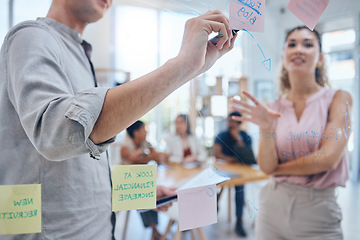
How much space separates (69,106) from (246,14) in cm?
46

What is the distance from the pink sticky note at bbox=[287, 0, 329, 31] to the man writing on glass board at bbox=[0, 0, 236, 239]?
0.83 feet

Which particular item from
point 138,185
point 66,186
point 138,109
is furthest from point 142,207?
point 138,109

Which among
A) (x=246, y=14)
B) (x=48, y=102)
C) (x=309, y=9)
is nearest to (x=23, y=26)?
(x=48, y=102)

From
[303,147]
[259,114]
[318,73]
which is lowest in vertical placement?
[303,147]

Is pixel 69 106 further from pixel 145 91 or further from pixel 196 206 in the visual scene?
pixel 196 206

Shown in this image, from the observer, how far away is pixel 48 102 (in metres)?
0.41

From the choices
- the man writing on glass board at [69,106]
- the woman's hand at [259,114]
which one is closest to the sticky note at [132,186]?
the man writing on glass board at [69,106]

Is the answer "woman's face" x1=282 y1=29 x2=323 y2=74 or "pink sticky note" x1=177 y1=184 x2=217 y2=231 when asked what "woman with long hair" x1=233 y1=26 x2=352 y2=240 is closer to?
"woman's face" x1=282 y1=29 x2=323 y2=74

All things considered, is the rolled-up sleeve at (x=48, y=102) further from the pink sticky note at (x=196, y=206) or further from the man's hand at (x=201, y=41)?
the pink sticky note at (x=196, y=206)

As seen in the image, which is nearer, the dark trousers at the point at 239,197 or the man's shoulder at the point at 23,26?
the man's shoulder at the point at 23,26

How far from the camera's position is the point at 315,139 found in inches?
32.0

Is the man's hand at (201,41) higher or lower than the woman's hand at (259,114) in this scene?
higher

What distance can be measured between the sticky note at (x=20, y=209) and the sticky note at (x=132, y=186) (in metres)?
0.16

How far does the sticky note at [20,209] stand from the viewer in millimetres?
530
